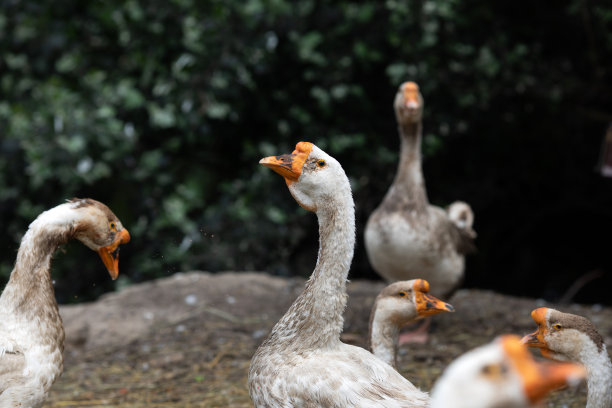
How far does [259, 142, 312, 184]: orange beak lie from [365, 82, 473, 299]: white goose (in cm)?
229

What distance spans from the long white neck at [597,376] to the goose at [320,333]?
660 mm

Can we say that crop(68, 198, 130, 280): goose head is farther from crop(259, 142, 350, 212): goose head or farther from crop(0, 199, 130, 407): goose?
crop(259, 142, 350, 212): goose head

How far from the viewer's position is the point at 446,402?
1.51 m

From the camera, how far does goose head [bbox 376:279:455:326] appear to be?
11.7 feet

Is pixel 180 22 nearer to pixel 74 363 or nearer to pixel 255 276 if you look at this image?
pixel 255 276

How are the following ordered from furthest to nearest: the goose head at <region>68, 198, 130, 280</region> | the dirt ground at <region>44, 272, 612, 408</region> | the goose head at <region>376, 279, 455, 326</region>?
the dirt ground at <region>44, 272, 612, 408</region>
the goose head at <region>376, 279, 455, 326</region>
the goose head at <region>68, 198, 130, 280</region>

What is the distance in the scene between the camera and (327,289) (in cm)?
310

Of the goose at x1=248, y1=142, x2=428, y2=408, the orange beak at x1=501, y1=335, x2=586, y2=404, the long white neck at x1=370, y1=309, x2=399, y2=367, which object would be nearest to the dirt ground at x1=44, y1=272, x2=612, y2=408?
the long white neck at x1=370, y1=309, x2=399, y2=367

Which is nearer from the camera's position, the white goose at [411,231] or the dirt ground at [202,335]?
the dirt ground at [202,335]

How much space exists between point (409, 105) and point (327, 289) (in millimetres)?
2485

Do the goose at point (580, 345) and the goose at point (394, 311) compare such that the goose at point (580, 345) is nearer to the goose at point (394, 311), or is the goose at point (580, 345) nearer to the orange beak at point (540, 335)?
the orange beak at point (540, 335)

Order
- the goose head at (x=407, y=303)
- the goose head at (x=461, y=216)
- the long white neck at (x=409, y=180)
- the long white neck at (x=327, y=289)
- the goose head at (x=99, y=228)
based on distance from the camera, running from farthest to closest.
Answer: the goose head at (x=461, y=216) → the long white neck at (x=409, y=180) → the goose head at (x=407, y=303) → the goose head at (x=99, y=228) → the long white neck at (x=327, y=289)

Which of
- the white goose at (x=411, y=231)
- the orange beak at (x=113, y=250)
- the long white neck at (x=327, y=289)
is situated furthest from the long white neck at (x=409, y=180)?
the orange beak at (x=113, y=250)

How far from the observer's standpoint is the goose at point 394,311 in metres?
3.57
